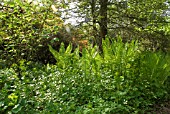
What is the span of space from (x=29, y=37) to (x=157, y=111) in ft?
7.90

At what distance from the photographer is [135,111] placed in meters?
3.13

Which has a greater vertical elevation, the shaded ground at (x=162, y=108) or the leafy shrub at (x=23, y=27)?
the leafy shrub at (x=23, y=27)

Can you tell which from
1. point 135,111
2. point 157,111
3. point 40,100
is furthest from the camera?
point 157,111

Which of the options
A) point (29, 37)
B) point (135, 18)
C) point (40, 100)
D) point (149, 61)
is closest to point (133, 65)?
point (149, 61)

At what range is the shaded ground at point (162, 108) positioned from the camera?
3646mm

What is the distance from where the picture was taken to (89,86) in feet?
11.0

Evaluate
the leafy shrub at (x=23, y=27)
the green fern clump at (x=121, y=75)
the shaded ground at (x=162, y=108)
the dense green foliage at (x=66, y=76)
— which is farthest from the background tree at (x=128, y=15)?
the shaded ground at (x=162, y=108)

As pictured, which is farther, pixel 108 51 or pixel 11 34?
pixel 108 51

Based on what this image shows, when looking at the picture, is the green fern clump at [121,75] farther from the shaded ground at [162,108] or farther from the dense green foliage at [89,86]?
the shaded ground at [162,108]

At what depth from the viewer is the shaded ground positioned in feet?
12.0

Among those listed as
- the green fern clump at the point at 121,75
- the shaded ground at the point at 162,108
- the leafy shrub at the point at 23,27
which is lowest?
the shaded ground at the point at 162,108

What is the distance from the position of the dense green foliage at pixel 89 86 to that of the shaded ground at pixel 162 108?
10 centimetres

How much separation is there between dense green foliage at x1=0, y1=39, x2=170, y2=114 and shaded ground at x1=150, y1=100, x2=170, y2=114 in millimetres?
105

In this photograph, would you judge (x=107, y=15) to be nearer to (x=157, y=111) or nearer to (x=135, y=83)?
(x=135, y=83)
